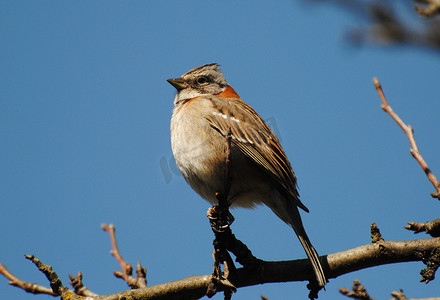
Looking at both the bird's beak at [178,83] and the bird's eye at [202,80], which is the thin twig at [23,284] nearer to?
the bird's beak at [178,83]

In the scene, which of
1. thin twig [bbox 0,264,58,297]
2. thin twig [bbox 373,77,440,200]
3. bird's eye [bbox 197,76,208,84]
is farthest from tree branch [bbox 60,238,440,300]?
bird's eye [bbox 197,76,208,84]

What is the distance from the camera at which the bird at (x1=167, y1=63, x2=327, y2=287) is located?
17.9ft

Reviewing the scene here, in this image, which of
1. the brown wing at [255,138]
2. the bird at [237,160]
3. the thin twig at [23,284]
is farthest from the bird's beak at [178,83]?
the thin twig at [23,284]

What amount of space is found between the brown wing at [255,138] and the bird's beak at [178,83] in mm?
810

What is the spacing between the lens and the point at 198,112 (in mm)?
6027

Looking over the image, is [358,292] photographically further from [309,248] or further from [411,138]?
[411,138]

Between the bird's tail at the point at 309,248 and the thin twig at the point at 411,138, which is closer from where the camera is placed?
the thin twig at the point at 411,138

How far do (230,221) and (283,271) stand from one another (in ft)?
2.25

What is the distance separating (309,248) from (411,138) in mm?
1661

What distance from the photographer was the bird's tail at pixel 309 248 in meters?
4.43

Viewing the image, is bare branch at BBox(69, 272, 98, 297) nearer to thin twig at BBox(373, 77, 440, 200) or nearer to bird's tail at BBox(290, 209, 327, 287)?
bird's tail at BBox(290, 209, 327, 287)

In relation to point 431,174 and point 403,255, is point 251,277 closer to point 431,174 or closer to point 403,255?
point 403,255

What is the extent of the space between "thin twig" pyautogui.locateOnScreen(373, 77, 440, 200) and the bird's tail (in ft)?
4.24

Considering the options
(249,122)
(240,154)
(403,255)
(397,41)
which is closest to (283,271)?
(403,255)
